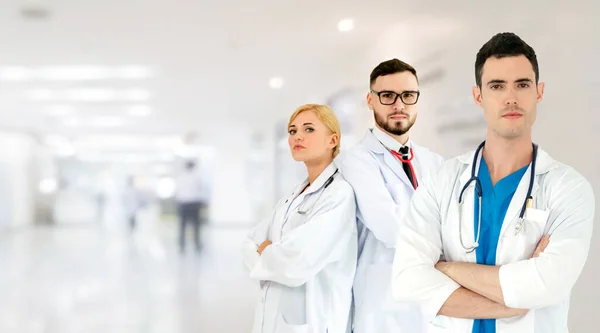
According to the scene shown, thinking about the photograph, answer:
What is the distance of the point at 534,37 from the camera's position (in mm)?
3482

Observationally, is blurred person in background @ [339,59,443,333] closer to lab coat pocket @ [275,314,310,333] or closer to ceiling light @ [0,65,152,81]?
lab coat pocket @ [275,314,310,333]

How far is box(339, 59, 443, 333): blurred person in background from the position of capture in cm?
219

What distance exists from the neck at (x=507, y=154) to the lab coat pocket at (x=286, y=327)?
41.1 inches

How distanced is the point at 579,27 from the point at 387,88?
1.51 m

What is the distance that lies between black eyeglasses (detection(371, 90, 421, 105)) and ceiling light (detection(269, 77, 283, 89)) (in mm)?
1879

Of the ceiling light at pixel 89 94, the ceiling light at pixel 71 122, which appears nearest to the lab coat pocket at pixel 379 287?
the ceiling light at pixel 89 94

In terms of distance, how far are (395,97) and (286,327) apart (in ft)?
3.30

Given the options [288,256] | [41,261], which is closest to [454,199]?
[288,256]

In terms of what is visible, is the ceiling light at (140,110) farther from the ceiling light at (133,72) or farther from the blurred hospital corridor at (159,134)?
the ceiling light at (133,72)

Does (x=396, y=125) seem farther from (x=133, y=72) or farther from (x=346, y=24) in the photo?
(x=133, y=72)

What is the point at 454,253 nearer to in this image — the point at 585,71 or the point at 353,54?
the point at 585,71

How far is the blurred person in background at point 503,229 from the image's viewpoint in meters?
1.37

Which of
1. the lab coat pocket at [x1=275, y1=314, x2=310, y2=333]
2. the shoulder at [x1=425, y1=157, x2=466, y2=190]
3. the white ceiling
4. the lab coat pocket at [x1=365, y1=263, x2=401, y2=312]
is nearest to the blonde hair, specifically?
the lab coat pocket at [x1=365, y1=263, x2=401, y2=312]

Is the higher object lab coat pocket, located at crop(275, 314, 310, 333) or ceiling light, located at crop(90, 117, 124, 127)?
ceiling light, located at crop(90, 117, 124, 127)
